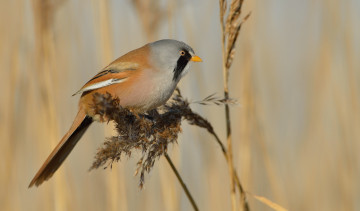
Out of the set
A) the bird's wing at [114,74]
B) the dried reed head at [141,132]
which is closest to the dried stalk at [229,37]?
the dried reed head at [141,132]

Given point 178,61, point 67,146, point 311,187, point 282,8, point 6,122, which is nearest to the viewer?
point 67,146

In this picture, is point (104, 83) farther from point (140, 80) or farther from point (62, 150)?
point (62, 150)

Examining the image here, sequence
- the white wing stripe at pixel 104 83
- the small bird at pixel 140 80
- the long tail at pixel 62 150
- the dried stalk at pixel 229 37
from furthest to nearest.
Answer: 1. the white wing stripe at pixel 104 83
2. the small bird at pixel 140 80
3. the long tail at pixel 62 150
4. the dried stalk at pixel 229 37

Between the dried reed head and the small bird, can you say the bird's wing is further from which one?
the dried reed head

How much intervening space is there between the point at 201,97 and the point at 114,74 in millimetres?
836

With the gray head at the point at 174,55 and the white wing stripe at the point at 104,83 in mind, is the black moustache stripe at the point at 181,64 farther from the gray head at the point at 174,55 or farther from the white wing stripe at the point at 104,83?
the white wing stripe at the point at 104,83

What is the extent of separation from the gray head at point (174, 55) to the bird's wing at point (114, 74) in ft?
0.41

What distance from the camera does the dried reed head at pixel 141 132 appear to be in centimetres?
146

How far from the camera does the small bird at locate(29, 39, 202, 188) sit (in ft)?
6.85

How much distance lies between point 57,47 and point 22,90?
38cm

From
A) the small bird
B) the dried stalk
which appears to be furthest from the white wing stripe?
the dried stalk

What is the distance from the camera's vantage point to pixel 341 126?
2.96 metres

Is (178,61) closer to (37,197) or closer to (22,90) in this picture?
(22,90)

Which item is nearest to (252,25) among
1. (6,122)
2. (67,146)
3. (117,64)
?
(117,64)
